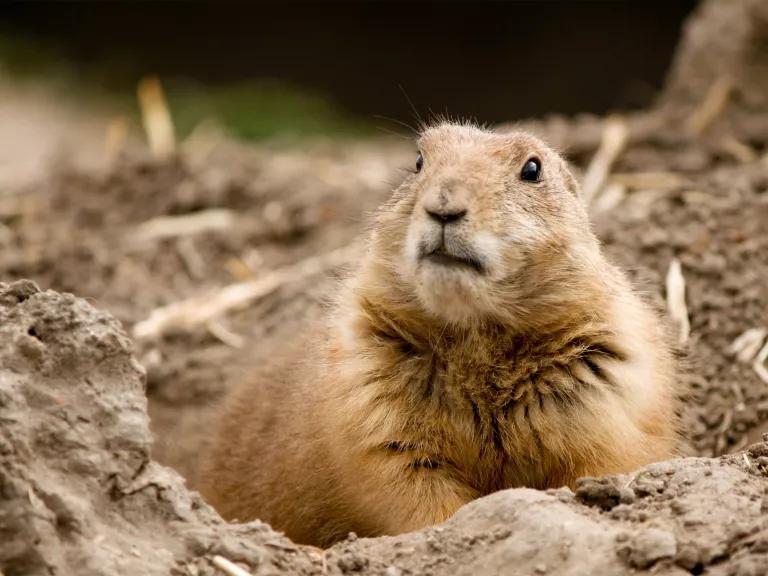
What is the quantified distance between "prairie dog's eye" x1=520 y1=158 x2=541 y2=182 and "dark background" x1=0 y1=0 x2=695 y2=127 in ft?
33.7

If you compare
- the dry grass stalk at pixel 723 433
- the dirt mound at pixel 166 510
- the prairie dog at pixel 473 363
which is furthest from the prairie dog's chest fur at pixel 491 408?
the dry grass stalk at pixel 723 433

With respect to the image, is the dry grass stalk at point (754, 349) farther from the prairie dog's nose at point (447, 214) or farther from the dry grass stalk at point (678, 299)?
the prairie dog's nose at point (447, 214)

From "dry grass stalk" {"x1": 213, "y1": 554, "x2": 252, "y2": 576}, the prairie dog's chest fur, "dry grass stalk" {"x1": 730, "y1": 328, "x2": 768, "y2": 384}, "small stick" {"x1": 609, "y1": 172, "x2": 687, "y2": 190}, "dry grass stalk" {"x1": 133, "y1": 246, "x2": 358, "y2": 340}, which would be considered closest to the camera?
"dry grass stalk" {"x1": 213, "y1": 554, "x2": 252, "y2": 576}

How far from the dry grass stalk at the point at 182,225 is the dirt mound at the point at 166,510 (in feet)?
14.0

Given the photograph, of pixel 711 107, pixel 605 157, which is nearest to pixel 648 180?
pixel 605 157

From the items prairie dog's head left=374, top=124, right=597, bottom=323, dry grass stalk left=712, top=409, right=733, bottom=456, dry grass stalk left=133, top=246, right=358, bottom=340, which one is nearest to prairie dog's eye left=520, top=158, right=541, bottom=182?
prairie dog's head left=374, top=124, right=597, bottom=323

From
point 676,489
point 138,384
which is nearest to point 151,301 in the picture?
point 138,384

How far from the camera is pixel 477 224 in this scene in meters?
3.84

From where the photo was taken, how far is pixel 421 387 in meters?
4.20

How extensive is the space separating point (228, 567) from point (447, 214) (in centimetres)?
133

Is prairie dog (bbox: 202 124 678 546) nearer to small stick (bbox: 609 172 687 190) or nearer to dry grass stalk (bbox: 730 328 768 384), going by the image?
dry grass stalk (bbox: 730 328 768 384)

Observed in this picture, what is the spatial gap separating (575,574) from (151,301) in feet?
14.7

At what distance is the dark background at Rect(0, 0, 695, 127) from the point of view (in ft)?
48.2

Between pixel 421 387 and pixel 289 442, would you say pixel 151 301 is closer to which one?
pixel 289 442
